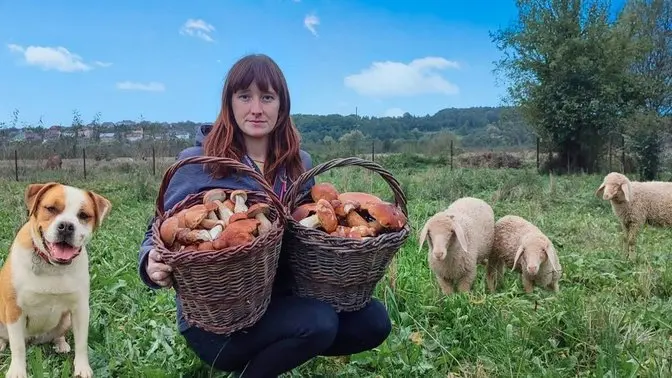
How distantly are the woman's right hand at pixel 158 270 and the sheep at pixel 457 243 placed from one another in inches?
105

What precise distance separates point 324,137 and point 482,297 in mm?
20773

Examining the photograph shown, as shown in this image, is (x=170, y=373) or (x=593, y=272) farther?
(x=593, y=272)

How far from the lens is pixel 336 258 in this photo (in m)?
2.34

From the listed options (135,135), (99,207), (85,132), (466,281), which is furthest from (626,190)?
(85,132)

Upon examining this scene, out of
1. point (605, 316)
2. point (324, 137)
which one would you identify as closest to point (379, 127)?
point (324, 137)

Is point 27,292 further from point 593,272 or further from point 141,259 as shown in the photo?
point 593,272

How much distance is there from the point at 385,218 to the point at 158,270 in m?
0.95

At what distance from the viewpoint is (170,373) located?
10.1ft

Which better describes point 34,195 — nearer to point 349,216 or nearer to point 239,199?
point 239,199

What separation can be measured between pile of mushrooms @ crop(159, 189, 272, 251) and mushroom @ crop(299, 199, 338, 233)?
0.18 meters

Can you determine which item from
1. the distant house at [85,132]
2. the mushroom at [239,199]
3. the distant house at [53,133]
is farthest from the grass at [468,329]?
the distant house at [85,132]

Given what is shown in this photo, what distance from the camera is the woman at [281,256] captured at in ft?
8.36

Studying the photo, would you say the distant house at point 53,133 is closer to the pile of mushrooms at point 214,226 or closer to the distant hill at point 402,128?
the distant hill at point 402,128

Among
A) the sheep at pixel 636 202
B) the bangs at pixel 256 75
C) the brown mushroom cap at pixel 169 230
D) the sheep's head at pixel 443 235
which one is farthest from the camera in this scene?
the sheep at pixel 636 202
